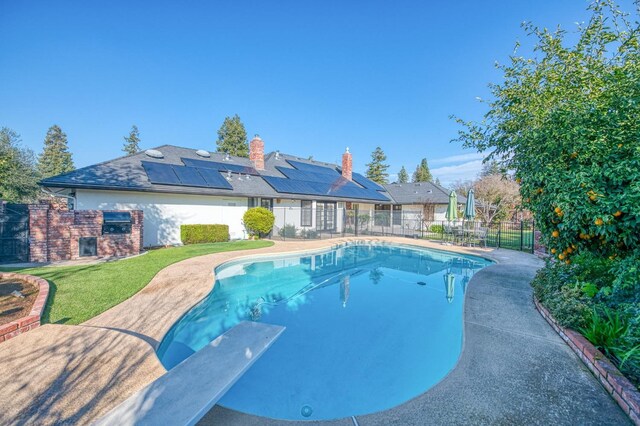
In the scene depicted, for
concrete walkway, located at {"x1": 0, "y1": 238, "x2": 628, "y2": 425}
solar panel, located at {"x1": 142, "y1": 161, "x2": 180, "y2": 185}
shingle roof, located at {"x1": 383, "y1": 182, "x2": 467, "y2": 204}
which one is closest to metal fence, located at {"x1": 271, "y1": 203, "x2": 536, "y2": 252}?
shingle roof, located at {"x1": 383, "y1": 182, "x2": 467, "y2": 204}

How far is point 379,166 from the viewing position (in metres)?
42.1

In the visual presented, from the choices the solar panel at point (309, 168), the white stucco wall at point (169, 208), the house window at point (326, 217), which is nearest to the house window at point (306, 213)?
the house window at point (326, 217)

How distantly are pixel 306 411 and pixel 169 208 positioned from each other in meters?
12.8

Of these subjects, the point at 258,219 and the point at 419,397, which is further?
the point at 258,219

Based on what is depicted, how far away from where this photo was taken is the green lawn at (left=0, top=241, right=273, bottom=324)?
479 cm

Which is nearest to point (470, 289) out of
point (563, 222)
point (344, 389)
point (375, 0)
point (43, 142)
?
point (563, 222)

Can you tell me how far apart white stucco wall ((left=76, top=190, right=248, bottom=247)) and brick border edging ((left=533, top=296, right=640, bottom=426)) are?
14444 millimetres

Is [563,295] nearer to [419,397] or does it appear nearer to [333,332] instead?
[419,397]

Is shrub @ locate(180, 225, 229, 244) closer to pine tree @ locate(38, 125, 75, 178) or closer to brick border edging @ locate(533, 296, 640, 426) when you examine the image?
brick border edging @ locate(533, 296, 640, 426)

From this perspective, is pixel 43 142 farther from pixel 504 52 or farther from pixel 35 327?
pixel 504 52

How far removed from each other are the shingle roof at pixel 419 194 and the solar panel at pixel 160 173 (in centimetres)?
1813

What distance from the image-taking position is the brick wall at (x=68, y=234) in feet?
29.5

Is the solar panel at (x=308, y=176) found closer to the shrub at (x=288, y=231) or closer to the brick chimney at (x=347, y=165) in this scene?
the brick chimney at (x=347, y=165)

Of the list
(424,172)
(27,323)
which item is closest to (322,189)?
(27,323)
